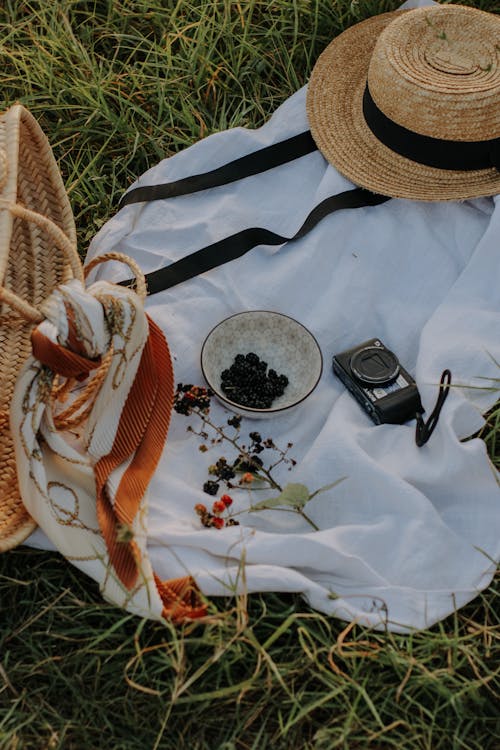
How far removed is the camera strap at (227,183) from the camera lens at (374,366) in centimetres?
36

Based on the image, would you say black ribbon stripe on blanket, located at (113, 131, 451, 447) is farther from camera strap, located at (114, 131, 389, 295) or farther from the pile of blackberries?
the pile of blackberries

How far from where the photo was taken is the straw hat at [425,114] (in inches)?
68.4

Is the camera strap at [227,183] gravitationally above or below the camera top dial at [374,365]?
above

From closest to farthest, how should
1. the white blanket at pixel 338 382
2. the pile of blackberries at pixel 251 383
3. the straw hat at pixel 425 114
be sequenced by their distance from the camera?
1. the white blanket at pixel 338 382
2. the pile of blackberries at pixel 251 383
3. the straw hat at pixel 425 114

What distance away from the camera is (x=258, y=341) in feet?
5.70

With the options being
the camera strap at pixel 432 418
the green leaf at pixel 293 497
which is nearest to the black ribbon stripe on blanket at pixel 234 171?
the camera strap at pixel 432 418

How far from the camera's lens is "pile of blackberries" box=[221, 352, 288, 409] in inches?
64.1

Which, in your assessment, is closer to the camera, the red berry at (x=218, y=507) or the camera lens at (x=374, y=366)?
the red berry at (x=218, y=507)

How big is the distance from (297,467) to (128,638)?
1.47 ft

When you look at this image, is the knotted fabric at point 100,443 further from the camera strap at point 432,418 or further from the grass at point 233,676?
the camera strap at point 432,418

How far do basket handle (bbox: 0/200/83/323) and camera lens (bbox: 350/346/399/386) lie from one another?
1.92ft

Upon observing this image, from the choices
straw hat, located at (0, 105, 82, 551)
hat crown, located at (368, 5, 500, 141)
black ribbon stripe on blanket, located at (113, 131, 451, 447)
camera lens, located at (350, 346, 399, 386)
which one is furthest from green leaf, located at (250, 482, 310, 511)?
hat crown, located at (368, 5, 500, 141)

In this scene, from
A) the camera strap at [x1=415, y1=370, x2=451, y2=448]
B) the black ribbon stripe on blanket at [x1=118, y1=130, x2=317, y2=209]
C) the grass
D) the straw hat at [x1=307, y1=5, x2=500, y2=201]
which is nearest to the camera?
the grass

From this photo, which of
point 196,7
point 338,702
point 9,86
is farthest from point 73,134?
point 338,702
